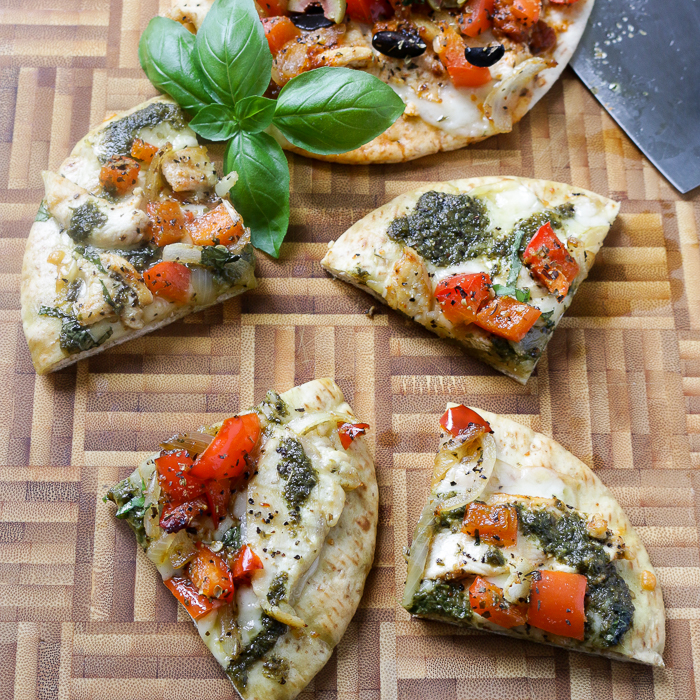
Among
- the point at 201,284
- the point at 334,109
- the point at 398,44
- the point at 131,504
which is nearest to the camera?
the point at 131,504

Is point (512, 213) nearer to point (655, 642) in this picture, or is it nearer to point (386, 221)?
point (386, 221)

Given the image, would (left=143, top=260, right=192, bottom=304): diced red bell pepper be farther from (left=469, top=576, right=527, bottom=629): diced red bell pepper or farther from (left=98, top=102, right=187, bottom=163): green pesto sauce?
(left=469, top=576, right=527, bottom=629): diced red bell pepper

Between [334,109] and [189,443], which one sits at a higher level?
[334,109]

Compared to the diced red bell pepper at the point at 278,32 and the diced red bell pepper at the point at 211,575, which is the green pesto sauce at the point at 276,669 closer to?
the diced red bell pepper at the point at 211,575

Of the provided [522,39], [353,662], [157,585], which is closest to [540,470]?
[353,662]

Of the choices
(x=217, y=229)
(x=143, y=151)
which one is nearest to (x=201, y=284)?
(x=217, y=229)

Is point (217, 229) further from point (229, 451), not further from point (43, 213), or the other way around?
point (229, 451)
